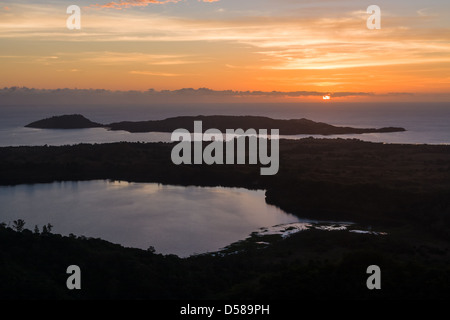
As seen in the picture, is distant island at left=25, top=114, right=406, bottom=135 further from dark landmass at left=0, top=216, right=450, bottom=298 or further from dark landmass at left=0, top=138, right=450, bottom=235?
dark landmass at left=0, top=216, right=450, bottom=298

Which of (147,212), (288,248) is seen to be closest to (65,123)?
(147,212)

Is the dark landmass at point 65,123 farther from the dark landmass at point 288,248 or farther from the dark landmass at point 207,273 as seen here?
the dark landmass at point 207,273

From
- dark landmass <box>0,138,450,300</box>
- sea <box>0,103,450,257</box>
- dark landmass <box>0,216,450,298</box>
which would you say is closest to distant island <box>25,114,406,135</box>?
dark landmass <box>0,138,450,300</box>
